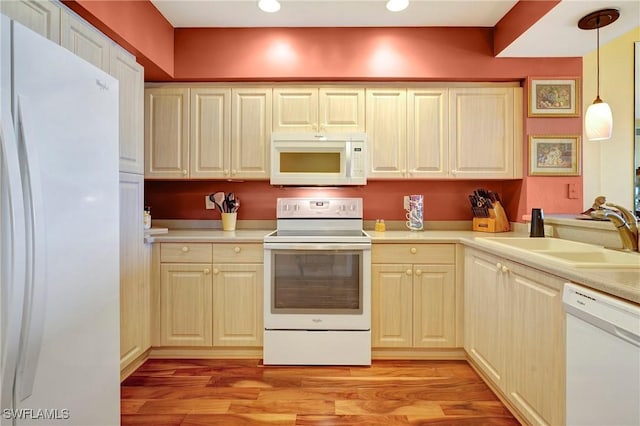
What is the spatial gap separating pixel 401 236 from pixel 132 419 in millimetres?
1961

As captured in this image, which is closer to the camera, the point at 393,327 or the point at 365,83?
the point at 393,327

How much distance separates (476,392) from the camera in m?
2.16

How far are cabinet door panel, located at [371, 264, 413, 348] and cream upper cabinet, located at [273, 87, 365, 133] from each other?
3.69 ft

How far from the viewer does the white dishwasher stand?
1.02m

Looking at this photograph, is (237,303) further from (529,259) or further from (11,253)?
(529,259)

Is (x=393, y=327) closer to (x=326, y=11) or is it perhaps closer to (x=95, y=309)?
(x=95, y=309)

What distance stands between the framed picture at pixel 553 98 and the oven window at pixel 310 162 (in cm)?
154

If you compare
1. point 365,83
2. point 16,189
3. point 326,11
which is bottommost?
point 16,189

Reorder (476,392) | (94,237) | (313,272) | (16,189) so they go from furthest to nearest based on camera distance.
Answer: (313,272)
(476,392)
(94,237)
(16,189)

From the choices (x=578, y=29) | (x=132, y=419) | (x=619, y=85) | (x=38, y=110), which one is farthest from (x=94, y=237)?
(x=619, y=85)

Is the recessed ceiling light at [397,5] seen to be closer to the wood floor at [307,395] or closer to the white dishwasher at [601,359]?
the white dishwasher at [601,359]

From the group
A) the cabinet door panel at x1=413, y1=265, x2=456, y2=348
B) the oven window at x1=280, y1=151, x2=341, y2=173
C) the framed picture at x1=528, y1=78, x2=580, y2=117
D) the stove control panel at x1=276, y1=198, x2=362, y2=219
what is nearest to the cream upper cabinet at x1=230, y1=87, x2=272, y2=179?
the oven window at x1=280, y1=151, x2=341, y2=173

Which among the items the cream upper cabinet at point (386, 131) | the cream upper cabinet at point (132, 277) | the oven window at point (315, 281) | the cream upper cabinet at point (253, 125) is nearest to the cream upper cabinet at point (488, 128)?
the cream upper cabinet at point (386, 131)

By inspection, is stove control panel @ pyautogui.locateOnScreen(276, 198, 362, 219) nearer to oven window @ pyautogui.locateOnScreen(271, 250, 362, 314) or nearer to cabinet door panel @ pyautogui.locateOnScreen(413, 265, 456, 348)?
oven window @ pyautogui.locateOnScreen(271, 250, 362, 314)
